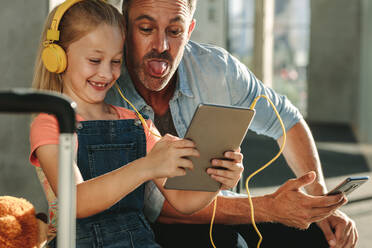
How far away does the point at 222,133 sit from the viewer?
4.99ft

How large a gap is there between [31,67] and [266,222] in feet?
4.59

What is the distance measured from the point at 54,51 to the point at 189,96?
0.74 meters

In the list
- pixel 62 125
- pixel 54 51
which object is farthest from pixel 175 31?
pixel 62 125

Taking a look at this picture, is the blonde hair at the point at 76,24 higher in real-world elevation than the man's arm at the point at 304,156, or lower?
higher

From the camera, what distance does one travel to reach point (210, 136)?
4.94 feet

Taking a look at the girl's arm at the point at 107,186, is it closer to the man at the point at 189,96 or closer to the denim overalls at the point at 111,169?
the denim overalls at the point at 111,169

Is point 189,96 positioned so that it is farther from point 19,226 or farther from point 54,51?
point 19,226

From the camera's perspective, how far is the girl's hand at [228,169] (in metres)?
1.58

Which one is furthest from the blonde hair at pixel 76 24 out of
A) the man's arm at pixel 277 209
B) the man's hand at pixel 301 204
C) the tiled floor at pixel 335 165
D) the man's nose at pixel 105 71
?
the tiled floor at pixel 335 165

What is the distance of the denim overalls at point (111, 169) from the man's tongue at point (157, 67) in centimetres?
41

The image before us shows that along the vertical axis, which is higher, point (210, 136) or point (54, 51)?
point (54, 51)

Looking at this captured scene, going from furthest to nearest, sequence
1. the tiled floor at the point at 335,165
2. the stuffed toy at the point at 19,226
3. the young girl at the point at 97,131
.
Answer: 1. the tiled floor at the point at 335,165
2. the young girl at the point at 97,131
3. the stuffed toy at the point at 19,226

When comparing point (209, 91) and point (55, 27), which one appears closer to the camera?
point (55, 27)

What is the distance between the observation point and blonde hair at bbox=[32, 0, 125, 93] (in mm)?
1688
